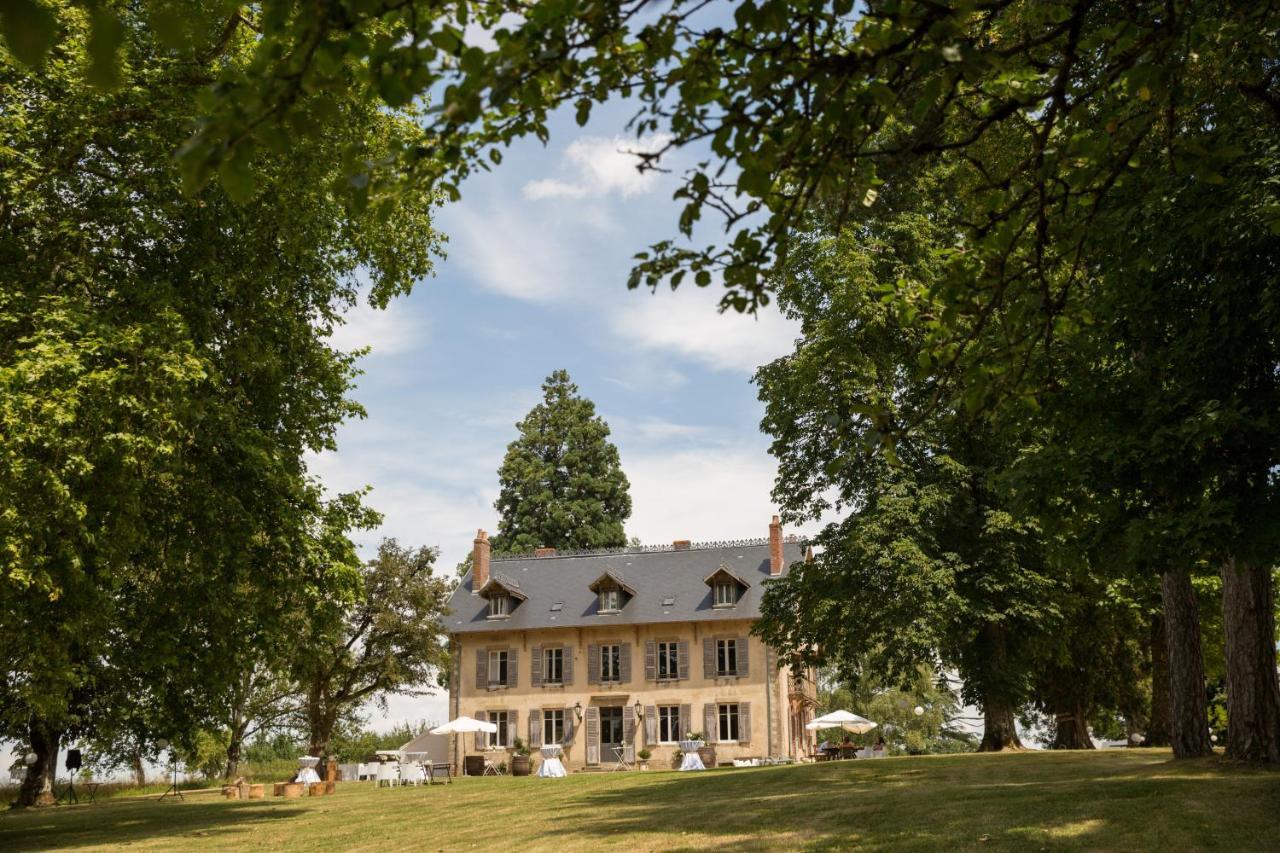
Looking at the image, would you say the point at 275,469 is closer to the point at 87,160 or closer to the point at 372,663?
the point at 87,160

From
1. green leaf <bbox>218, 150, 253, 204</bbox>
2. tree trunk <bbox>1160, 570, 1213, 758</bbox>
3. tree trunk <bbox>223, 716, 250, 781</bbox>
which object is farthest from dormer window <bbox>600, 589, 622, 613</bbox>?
green leaf <bbox>218, 150, 253, 204</bbox>

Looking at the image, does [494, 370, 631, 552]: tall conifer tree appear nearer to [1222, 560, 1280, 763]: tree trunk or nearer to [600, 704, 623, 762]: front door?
[600, 704, 623, 762]: front door

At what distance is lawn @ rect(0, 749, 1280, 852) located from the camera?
402 inches

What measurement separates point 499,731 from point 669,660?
787cm

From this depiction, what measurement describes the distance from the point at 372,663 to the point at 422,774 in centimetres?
623

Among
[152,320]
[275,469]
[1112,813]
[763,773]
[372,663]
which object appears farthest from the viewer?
[372,663]

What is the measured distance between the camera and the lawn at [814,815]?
10.2 meters

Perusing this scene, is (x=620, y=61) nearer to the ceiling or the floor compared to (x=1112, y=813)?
nearer to the ceiling

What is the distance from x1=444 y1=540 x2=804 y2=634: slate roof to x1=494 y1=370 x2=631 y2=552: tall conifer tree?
24.7 feet

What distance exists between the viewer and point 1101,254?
11.3 metres

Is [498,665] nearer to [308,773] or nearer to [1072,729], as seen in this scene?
[308,773]

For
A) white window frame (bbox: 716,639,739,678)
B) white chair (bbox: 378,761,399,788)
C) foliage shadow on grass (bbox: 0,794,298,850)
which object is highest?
white window frame (bbox: 716,639,739,678)

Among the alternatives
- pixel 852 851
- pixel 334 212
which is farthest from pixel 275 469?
pixel 852 851

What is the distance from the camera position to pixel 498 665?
4659cm
